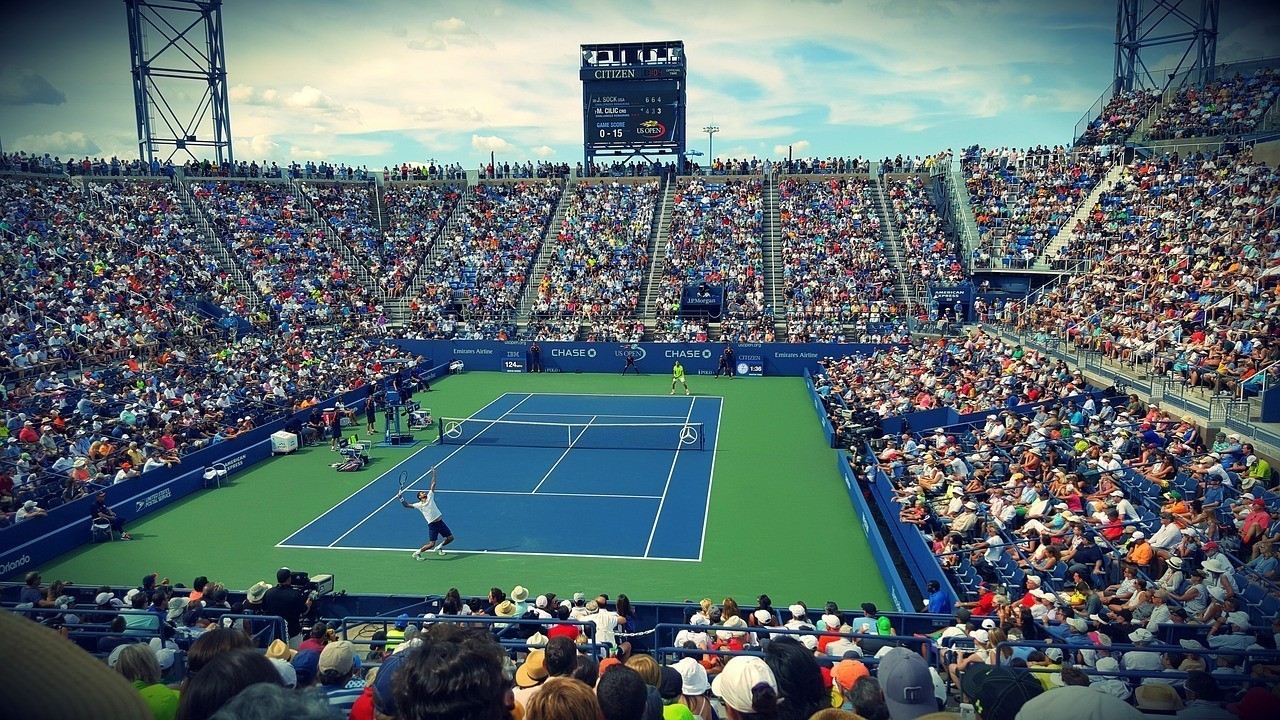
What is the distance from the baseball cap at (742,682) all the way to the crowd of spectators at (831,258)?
33.3 meters

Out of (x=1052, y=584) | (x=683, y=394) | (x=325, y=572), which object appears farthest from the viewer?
(x=683, y=394)

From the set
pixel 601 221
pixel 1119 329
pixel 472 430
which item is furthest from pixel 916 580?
pixel 601 221

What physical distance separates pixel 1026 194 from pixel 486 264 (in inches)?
1146

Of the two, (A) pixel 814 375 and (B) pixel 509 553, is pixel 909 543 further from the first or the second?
(A) pixel 814 375

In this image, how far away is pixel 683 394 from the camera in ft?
109

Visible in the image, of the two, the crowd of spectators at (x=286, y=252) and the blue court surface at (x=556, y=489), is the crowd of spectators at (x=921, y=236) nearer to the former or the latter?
the blue court surface at (x=556, y=489)

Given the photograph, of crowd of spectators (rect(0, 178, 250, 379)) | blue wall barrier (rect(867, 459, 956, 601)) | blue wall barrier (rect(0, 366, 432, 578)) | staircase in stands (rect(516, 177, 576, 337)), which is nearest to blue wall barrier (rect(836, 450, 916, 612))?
blue wall barrier (rect(867, 459, 956, 601))

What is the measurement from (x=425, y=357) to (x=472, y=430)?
13.3 metres

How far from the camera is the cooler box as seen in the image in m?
24.4

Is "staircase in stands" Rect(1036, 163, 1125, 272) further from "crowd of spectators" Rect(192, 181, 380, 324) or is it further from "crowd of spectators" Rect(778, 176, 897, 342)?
"crowd of spectators" Rect(192, 181, 380, 324)

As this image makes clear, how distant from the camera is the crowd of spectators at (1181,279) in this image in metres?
18.8

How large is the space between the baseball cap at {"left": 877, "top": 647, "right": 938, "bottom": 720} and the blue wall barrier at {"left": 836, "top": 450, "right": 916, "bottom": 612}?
7.38 metres

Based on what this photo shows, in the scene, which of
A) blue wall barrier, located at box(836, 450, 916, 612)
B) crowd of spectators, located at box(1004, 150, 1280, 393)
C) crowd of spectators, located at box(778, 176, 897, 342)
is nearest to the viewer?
blue wall barrier, located at box(836, 450, 916, 612)

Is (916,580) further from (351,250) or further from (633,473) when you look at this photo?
(351,250)
